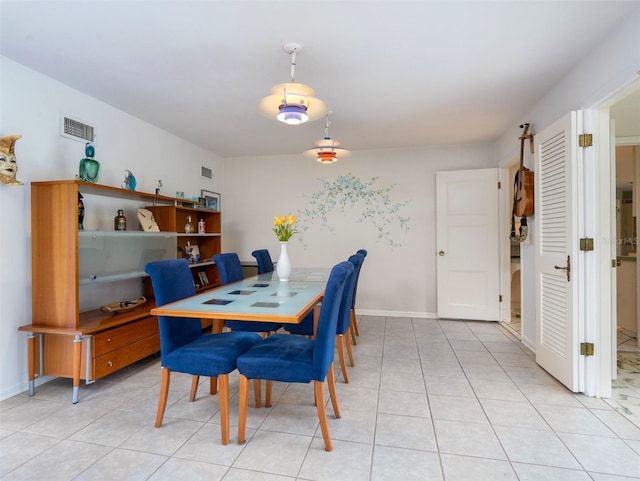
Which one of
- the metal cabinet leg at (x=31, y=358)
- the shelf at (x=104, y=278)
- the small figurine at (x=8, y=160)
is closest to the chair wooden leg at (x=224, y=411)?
the shelf at (x=104, y=278)

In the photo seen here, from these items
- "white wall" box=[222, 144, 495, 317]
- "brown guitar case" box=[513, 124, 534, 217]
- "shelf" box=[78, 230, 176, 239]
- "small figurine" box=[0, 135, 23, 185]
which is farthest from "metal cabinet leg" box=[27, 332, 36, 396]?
"brown guitar case" box=[513, 124, 534, 217]

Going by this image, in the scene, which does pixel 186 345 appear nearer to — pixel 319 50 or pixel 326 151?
pixel 326 151

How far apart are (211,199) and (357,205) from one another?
7.31 feet

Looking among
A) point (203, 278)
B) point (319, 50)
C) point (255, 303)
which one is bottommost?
point (203, 278)

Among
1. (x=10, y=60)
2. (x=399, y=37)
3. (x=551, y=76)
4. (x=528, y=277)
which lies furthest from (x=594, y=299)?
(x=10, y=60)

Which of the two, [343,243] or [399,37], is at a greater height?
[399,37]

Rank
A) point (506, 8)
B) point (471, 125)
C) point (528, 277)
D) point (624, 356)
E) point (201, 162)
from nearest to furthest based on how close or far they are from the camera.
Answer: point (506, 8)
point (624, 356)
point (528, 277)
point (471, 125)
point (201, 162)

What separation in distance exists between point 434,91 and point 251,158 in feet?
10.5

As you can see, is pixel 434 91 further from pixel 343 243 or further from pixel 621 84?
pixel 343 243

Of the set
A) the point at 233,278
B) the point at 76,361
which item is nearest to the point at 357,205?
the point at 233,278

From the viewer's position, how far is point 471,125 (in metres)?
3.80

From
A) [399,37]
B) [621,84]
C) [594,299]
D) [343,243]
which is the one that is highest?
[399,37]

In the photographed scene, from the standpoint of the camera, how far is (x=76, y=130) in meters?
2.85

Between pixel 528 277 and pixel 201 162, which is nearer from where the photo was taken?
pixel 528 277
